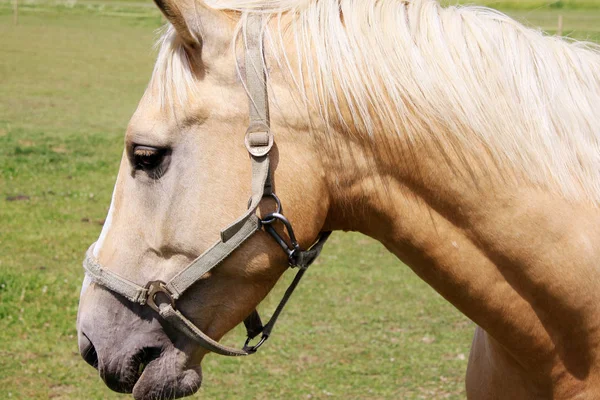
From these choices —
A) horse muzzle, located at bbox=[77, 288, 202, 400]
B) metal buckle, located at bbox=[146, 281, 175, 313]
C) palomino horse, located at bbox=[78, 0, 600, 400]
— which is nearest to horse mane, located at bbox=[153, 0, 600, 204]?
palomino horse, located at bbox=[78, 0, 600, 400]

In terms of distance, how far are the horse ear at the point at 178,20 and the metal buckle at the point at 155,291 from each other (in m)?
0.59

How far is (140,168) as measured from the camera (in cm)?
182

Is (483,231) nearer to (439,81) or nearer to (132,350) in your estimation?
(439,81)

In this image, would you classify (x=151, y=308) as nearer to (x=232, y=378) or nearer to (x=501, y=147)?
(x=501, y=147)

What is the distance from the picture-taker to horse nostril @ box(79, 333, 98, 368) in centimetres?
188

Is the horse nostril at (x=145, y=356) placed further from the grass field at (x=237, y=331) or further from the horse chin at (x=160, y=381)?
the grass field at (x=237, y=331)

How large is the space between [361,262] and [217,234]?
532 cm

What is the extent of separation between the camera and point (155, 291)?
182 centimetres

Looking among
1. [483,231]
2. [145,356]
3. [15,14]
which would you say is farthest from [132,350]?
[15,14]

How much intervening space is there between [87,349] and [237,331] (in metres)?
1.10

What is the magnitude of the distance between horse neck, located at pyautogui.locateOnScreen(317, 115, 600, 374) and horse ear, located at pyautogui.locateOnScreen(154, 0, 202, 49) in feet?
1.29

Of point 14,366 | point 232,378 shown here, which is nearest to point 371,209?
point 232,378

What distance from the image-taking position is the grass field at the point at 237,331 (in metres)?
4.62

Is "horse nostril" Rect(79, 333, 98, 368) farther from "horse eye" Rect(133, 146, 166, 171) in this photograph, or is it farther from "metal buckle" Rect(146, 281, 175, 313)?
"horse eye" Rect(133, 146, 166, 171)
